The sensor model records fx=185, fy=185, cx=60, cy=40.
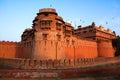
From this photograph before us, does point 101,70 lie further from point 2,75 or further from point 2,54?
point 2,54

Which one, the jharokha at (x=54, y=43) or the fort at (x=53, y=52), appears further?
the jharokha at (x=54, y=43)

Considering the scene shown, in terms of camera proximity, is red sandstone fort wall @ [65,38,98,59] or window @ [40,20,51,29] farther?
red sandstone fort wall @ [65,38,98,59]

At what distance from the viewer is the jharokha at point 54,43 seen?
37438mm

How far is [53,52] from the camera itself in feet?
123

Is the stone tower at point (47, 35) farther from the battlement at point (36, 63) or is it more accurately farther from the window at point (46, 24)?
the battlement at point (36, 63)

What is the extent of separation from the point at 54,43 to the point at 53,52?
1.85 meters

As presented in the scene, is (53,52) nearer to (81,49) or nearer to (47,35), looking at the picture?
(47,35)

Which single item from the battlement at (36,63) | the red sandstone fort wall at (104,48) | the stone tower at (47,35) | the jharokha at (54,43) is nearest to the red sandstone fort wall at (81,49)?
the jharokha at (54,43)

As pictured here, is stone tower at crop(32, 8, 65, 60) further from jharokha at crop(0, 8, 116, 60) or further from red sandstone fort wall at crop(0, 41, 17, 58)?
red sandstone fort wall at crop(0, 41, 17, 58)

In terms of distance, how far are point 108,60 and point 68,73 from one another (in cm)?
1834

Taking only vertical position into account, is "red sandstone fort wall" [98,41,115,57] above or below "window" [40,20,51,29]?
below

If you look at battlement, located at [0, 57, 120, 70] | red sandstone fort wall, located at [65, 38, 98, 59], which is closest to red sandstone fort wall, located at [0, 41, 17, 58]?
battlement, located at [0, 57, 120, 70]

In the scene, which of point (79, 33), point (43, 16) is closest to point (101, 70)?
point (43, 16)

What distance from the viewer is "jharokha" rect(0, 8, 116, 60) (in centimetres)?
3744
